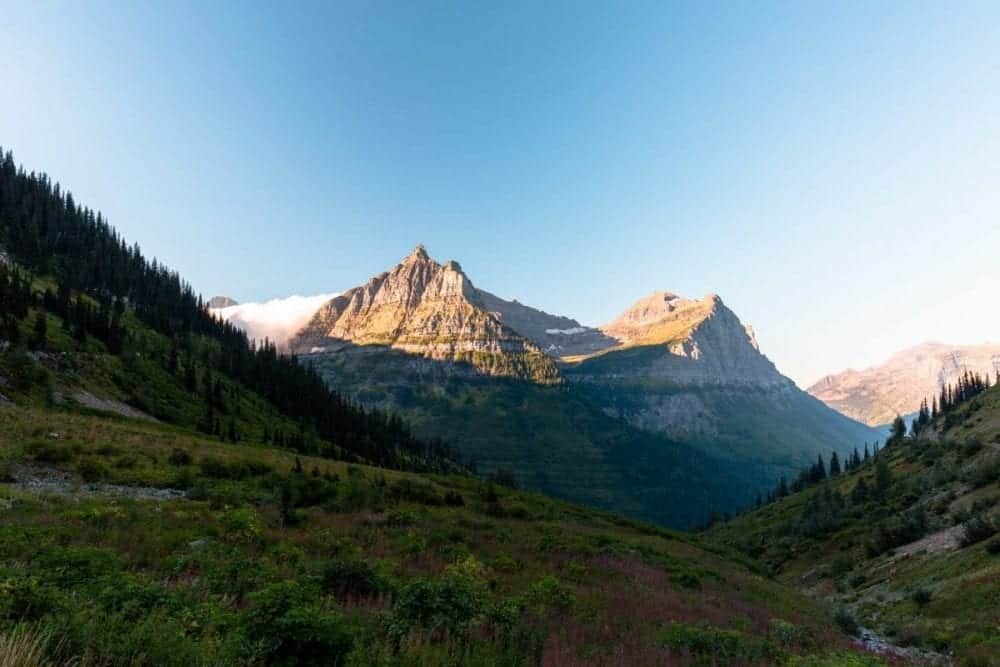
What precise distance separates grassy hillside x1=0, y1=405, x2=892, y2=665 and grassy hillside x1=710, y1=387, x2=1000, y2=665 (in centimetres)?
462

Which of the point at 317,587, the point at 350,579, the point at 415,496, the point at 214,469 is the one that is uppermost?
the point at 317,587

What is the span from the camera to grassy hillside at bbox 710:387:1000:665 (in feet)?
69.3

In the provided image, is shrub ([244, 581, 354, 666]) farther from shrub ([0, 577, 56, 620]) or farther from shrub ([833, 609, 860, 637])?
shrub ([833, 609, 860, 637])

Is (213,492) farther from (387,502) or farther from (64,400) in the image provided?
(64,400)

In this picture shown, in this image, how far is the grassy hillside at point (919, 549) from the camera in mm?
21125

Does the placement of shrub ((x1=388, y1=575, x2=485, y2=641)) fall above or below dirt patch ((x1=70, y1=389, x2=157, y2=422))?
below

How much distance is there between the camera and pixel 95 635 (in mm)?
6578

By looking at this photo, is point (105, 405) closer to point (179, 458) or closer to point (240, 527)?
point (179, 458)

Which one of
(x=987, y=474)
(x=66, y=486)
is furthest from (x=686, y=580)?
(x=987, y=474)

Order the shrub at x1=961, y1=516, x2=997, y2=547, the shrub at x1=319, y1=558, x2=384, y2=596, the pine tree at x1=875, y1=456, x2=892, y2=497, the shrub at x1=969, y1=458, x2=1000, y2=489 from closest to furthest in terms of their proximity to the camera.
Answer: the shrub at x1=319, y1=558, x2=384, y2=596
the shrub at x1=961, y1=516, x2=997, y2=547
the shrub at x1=969, y1=458, x2=1000, y2=489
the pine tree at x1=875, y1=456, x2=892, y2=497

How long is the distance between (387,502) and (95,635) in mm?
31881

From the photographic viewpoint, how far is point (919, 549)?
129 ft

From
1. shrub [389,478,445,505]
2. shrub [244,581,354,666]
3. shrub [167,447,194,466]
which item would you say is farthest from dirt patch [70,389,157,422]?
shrub [244,581,354,666]

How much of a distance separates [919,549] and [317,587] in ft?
158
